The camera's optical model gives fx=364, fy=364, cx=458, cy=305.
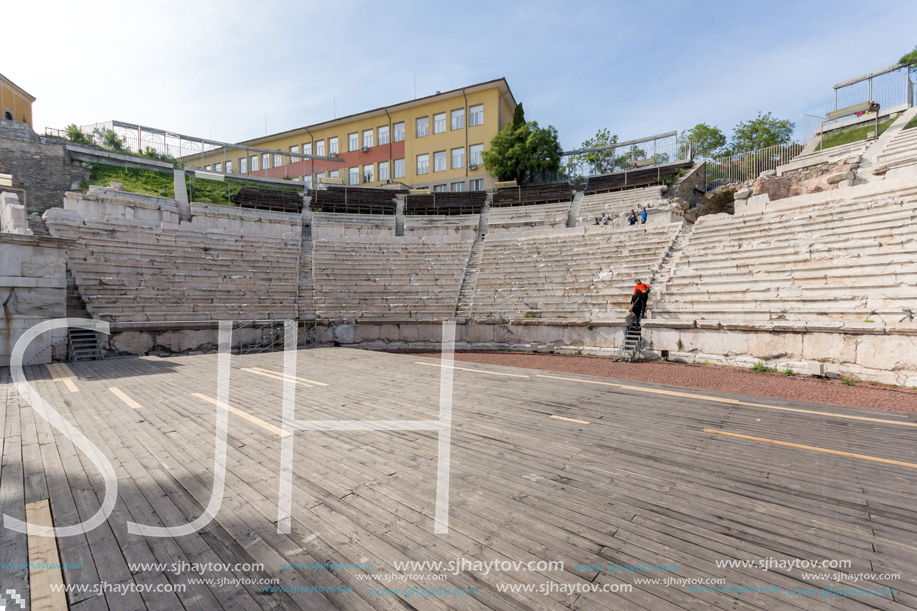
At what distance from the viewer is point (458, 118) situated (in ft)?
116

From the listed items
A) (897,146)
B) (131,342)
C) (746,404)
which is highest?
(897,146)

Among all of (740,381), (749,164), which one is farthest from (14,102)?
(749,164)

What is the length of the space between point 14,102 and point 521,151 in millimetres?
38893

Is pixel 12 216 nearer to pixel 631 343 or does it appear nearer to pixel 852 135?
pixel 631 343

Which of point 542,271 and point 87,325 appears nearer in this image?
point 87,325

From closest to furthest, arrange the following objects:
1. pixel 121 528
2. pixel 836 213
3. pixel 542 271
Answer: pixel 121 528 → pixel 836 213 → pixel 542 271

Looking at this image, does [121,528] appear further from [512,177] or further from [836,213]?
[512,177]

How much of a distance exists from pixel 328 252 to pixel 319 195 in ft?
42.6

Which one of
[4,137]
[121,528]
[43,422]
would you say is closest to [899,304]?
[121,528]

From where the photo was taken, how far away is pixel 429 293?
1834 centimetres

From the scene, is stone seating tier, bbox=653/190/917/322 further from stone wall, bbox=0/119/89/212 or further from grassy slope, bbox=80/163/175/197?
stone wall, bbox=0/119/89/212

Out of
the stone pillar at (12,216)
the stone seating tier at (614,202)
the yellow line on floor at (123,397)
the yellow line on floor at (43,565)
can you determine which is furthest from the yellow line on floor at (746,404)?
the stone seating tier at (614,202)

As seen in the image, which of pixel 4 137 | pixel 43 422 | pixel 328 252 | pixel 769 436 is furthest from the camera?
pixel 4 137

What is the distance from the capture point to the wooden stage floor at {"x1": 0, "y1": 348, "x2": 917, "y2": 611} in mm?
2449
